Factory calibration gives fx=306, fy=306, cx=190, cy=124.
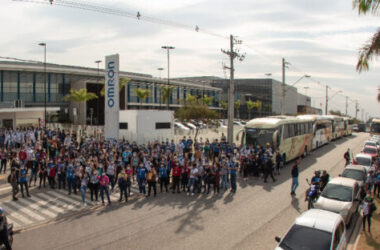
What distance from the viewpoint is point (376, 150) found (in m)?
24.2

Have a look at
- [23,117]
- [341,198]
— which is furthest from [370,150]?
[23,117]

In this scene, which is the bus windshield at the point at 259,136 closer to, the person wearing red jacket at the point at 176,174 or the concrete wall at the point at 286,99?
the person wearing red jacket at the point at 176,174

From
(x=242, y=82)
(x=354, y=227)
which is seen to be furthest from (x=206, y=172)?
(x=242, y=82)

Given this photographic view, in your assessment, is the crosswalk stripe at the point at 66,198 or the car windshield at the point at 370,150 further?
the car windshield at the point at 370,150

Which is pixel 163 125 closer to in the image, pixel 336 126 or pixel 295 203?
pixel 295 203

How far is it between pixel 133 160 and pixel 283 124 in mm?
11204

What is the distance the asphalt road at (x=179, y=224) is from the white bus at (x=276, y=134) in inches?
229

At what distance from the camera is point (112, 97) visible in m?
25.0

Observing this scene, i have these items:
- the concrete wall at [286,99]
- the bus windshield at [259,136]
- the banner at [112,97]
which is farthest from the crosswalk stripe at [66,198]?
the concrete wall at [286,99]

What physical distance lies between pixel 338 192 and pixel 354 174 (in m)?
3.96

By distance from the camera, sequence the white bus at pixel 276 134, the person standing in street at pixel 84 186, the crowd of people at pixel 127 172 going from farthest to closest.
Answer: the white bus at pixel 276 134, the crowd of people at pixel 127 172, the person standing in street at pixel 84 186

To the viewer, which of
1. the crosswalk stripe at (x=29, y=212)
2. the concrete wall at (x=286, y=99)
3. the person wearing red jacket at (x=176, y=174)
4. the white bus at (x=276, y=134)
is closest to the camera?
the crosswalk stripe at (x=29, y=212)

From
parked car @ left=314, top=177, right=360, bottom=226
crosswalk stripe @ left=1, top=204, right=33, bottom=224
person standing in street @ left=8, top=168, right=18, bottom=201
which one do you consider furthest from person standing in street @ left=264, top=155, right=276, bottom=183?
person standing in street @ left=8, top=168, right=18, bottom=201

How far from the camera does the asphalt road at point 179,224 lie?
9430 mm
